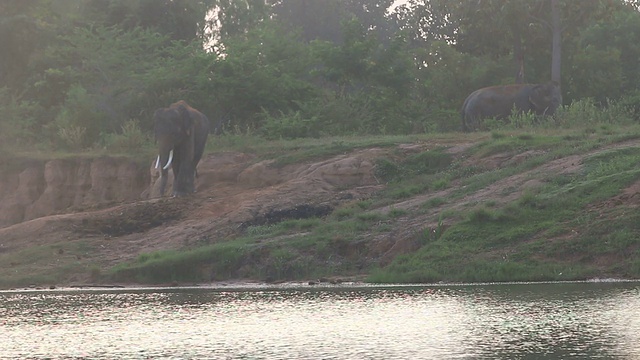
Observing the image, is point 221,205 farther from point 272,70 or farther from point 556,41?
point 556,41

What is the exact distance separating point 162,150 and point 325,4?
47.6 m

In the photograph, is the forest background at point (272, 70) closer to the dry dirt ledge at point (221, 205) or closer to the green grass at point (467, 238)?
the dry dirt ledge at point (221, 205)

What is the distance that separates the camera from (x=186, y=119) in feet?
101

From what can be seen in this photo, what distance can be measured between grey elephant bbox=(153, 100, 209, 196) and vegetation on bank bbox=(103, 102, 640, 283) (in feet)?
15.0

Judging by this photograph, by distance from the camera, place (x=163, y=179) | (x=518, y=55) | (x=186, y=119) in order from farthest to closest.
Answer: (x=518, y=55) < (x=186, y=119) < (x=163, y=179)

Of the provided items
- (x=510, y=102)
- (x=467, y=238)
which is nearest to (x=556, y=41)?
(x=510, y=102)

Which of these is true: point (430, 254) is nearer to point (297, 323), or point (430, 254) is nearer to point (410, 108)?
point (297, 323)

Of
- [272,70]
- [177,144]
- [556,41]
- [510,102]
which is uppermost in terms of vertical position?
[556,41]

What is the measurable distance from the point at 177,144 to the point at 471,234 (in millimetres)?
10095

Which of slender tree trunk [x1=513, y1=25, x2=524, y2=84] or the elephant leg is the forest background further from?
the elephant leg

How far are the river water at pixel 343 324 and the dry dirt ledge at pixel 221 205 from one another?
472 centimetres

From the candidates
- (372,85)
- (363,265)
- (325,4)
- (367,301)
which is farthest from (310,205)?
(325,4)

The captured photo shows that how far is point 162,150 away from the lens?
30.4m

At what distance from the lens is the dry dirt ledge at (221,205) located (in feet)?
84.8
